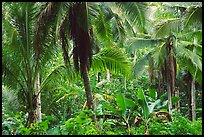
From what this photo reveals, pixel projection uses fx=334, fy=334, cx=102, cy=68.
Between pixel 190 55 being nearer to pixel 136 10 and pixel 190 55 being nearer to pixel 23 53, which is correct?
pixel 136 10

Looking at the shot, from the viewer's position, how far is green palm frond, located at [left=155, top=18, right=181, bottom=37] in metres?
11.0

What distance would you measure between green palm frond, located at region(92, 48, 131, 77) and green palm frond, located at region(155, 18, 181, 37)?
394cm

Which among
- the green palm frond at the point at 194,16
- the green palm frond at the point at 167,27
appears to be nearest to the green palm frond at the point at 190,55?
the green palm frond at the point at 167,27

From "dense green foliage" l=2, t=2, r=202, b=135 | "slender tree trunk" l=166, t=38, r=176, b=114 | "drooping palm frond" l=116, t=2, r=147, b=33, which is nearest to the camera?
"dense green foliage" l=2, t=2, r=202, b=135

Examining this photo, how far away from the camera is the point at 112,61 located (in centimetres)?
760

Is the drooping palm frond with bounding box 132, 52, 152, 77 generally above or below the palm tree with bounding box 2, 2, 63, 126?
below

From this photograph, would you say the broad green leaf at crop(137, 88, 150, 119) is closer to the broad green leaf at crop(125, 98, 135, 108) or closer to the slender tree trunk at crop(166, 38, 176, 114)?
the broad green leaf at crop(125, 98, 135, 108)

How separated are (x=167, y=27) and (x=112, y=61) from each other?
415cm

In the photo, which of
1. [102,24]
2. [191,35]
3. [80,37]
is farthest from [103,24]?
[191,35]

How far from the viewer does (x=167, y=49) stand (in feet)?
40.9

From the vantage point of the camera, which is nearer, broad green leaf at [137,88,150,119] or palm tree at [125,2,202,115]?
broad green leaf at [137,88,150,119]

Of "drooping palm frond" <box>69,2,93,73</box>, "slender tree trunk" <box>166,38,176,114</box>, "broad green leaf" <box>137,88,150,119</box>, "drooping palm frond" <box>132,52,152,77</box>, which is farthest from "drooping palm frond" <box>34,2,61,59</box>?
"drooping palm frond" <box>132,52,152,77</box>

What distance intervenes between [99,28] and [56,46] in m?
1.08

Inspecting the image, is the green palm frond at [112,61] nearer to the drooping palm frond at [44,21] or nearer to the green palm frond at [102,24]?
the green palm frond at [102,24]
